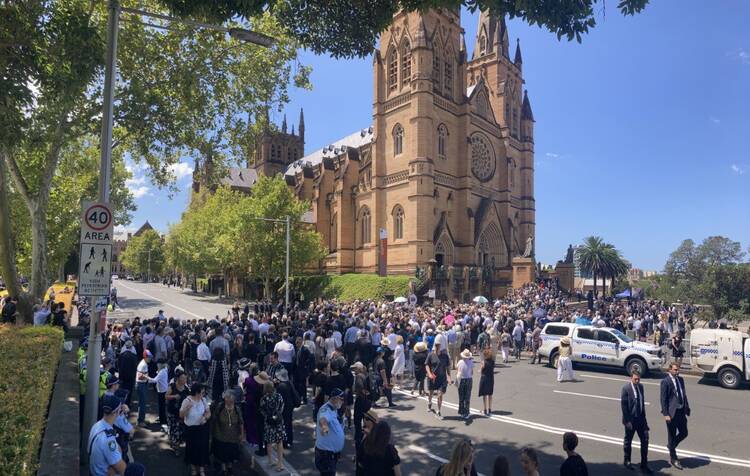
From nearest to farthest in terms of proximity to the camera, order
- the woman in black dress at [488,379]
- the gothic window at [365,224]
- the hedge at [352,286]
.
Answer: the woman in black dress at [488,379]
the hedge at [352,286]
the gothic window at [365,224]

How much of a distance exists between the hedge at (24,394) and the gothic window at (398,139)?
34.1 metres

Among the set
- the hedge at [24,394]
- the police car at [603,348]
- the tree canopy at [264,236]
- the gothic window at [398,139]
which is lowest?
the police car at [603,348]

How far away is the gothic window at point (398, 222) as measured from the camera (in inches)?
1636

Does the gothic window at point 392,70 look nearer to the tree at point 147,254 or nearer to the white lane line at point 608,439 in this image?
the white lane line at point 608,439

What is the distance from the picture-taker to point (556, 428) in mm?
9844

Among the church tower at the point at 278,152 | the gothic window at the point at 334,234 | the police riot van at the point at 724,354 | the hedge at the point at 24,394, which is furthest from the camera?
the church tower at the point at 278,152

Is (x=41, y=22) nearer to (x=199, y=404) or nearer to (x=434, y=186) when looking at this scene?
(x=199, y=404)

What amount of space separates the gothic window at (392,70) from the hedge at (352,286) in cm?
1739

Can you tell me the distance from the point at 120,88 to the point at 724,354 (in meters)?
19.5

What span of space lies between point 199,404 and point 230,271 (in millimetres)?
51392

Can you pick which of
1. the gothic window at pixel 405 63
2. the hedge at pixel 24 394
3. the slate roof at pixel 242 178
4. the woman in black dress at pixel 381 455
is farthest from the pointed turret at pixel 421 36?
the slate roof at pixel 242 178

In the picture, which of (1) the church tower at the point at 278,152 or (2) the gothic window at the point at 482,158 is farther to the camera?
(1) the church tower at the point at 278,152

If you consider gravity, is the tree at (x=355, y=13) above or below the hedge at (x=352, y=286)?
above

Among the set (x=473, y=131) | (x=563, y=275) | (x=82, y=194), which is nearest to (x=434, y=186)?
(x=473, y=131)
